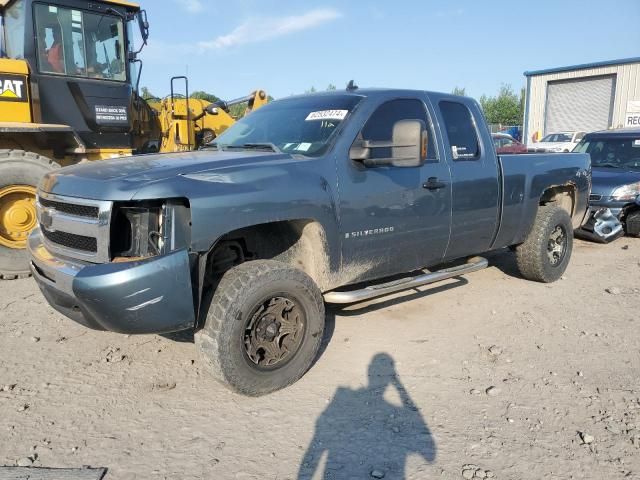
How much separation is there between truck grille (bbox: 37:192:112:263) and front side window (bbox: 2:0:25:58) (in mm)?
4156

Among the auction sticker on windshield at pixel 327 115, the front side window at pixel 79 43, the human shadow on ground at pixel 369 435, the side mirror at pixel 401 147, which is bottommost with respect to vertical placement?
the human shadow on ground at pixel 369 435

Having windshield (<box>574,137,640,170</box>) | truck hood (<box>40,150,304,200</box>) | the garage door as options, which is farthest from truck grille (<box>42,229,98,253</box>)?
the garage door

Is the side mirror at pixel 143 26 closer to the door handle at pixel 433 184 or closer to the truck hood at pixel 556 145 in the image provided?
the door handle at pixel 433 184

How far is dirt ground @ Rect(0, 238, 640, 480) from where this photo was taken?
2.70 m

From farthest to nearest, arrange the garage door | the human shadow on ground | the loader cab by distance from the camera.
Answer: the garage door
the loader cab
the human shadow on ground

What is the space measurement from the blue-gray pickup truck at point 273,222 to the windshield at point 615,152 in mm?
5163

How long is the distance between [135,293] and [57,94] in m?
4.91

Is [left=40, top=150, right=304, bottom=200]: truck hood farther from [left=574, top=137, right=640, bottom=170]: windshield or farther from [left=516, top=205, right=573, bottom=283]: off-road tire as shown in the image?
[left=574, top=137, right=640, bottom=170]: windshield

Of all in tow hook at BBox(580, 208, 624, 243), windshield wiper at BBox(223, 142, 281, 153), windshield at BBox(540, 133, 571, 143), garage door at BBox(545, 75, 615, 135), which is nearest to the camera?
windshield wiper at BBox(223, 142, 281, 153)

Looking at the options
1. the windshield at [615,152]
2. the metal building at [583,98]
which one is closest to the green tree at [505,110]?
the metal building at [583,98]

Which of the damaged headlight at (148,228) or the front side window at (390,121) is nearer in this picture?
the damaged headlight at (148,228)

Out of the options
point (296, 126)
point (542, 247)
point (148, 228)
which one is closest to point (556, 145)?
point (542, 247)

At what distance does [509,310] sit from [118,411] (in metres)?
3.61

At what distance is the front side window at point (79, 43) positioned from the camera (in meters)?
6.47
